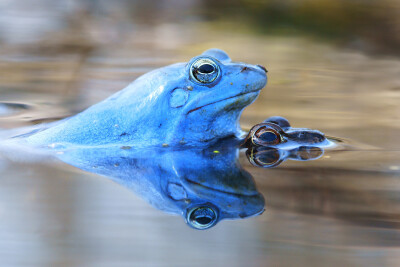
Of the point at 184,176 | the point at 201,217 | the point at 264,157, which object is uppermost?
the point at 264,157

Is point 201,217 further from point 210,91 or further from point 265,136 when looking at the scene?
point 265,136

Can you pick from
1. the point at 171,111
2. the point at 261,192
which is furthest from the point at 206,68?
the point at 261,192

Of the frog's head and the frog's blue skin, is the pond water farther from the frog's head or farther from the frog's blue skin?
the frog's head

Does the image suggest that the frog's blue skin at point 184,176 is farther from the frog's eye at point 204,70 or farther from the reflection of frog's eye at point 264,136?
the frog's eye at point 204,70

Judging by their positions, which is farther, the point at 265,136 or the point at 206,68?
the point at 265,136

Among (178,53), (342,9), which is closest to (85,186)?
(178,53)

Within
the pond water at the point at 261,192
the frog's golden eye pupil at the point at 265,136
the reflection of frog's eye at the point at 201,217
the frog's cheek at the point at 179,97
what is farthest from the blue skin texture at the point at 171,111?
the reflection of frog's eye at the point at 201,217

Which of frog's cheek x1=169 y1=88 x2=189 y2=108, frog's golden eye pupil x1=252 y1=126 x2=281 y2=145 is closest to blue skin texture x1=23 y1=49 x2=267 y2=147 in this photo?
frog's cheek x1=169 y1=88 x2=189 y2=108

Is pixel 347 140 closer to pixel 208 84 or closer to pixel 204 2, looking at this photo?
pixel 208 84
